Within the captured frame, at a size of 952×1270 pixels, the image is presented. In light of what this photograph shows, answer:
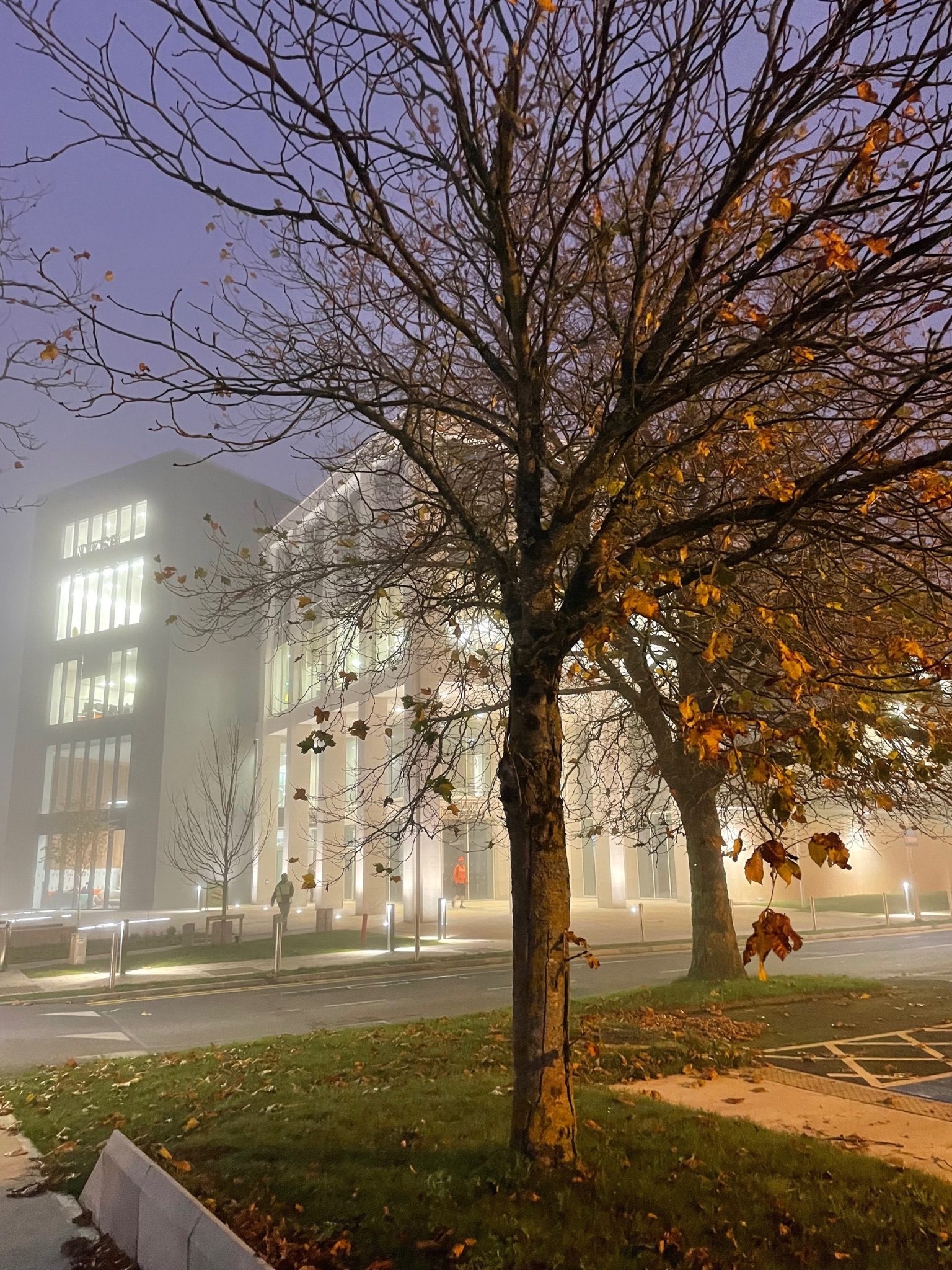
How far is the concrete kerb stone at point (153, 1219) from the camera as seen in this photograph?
342 cm

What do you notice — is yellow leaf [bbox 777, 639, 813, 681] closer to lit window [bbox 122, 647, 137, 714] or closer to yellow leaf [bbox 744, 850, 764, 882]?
yellow leaf [bbox 744, 850, 764, 882]

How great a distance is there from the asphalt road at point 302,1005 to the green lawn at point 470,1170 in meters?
2.70

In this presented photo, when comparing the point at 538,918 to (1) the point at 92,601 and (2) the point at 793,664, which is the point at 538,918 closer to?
(2) the point at 793,664

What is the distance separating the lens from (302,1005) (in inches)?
550

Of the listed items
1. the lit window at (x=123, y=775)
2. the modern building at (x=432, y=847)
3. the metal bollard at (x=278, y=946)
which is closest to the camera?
the metal bollard at (x=278, y=946)

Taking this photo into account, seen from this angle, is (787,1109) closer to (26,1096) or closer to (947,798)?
(947,798)

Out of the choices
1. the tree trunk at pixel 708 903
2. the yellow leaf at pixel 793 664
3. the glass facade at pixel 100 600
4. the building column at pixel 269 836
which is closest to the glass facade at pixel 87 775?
the glass facade at pixel 100 600

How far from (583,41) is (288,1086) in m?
7.93

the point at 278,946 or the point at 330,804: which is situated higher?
the point at 330,804

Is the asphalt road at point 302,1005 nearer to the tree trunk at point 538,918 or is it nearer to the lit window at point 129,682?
the tree trunk at point 538,918

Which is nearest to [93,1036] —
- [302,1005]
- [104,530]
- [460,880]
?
[302,1005]

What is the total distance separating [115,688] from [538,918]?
47.9m

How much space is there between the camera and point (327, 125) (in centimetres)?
445

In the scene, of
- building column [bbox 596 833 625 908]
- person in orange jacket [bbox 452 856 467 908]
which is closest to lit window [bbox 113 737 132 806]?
person in orange jacket [bbox 452 856 467 908]
